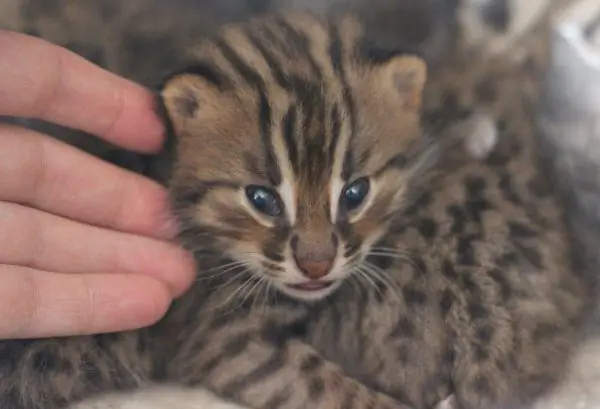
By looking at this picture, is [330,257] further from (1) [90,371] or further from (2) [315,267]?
(1) [90,371]

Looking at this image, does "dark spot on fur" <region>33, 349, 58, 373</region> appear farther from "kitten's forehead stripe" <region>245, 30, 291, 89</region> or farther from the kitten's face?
"kitten's forehead stripe" <region>245, 30, 291, 89</region>

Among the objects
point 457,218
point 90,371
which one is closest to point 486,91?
point 457,218

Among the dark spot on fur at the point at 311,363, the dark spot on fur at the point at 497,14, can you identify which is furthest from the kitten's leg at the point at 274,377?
the dark spot on fur at the point at 497,14

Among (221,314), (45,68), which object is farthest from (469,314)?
(45,68)

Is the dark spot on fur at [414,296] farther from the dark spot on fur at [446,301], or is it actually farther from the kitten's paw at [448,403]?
the kitten's paw at [448,403]

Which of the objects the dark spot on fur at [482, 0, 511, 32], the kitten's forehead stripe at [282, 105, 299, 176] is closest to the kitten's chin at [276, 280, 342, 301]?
the kitten's forehead stripe at [282, 105, 299, 176]
